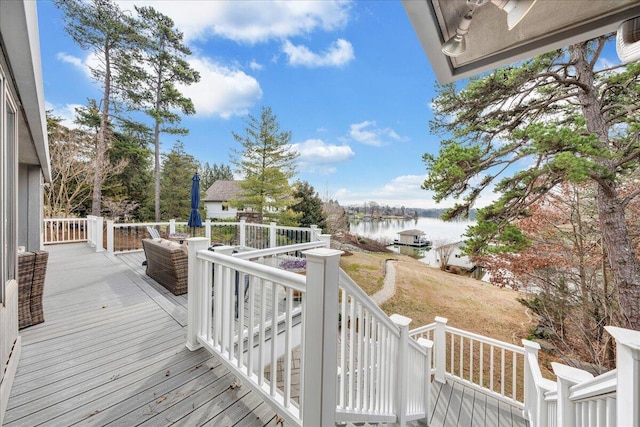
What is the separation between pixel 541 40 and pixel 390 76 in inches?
477

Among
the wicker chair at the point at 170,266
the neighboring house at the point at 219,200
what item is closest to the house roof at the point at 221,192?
the neighboring house at the point at 219,200

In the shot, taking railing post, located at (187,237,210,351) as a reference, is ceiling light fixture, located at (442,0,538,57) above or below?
above

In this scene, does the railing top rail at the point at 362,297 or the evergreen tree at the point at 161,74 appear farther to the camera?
the evergreen tree at the point at 161,74

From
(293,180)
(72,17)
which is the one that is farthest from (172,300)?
(72,17)

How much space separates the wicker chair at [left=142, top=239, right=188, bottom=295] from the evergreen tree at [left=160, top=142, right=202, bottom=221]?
48.1ft

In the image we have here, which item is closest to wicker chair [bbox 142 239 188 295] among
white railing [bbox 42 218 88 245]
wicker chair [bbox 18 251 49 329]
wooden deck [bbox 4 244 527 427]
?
wooden deck [bbox 4 244 527 427]

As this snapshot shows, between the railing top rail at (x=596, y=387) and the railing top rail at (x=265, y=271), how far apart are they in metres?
1.71

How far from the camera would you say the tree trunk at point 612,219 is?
4.77 metres

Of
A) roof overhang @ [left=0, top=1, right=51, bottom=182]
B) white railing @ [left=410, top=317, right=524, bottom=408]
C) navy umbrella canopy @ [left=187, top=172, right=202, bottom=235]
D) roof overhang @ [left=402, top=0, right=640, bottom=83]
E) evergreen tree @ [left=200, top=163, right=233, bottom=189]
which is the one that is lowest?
white railing @ [left=410, top=317, right=524, bottom=408]

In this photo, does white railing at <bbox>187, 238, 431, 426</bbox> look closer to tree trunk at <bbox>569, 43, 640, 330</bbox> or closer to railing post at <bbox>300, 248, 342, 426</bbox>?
railing post at <bbox>300, 248, 342, 426</bbox>

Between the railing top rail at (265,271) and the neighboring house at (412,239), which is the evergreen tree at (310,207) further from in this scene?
the railing top rail at (265,271)

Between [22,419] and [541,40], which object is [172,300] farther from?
[541,40]

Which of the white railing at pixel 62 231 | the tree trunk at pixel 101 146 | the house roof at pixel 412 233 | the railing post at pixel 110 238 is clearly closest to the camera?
the railing post at pixel 110 238

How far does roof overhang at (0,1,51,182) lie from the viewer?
183 centimetres
